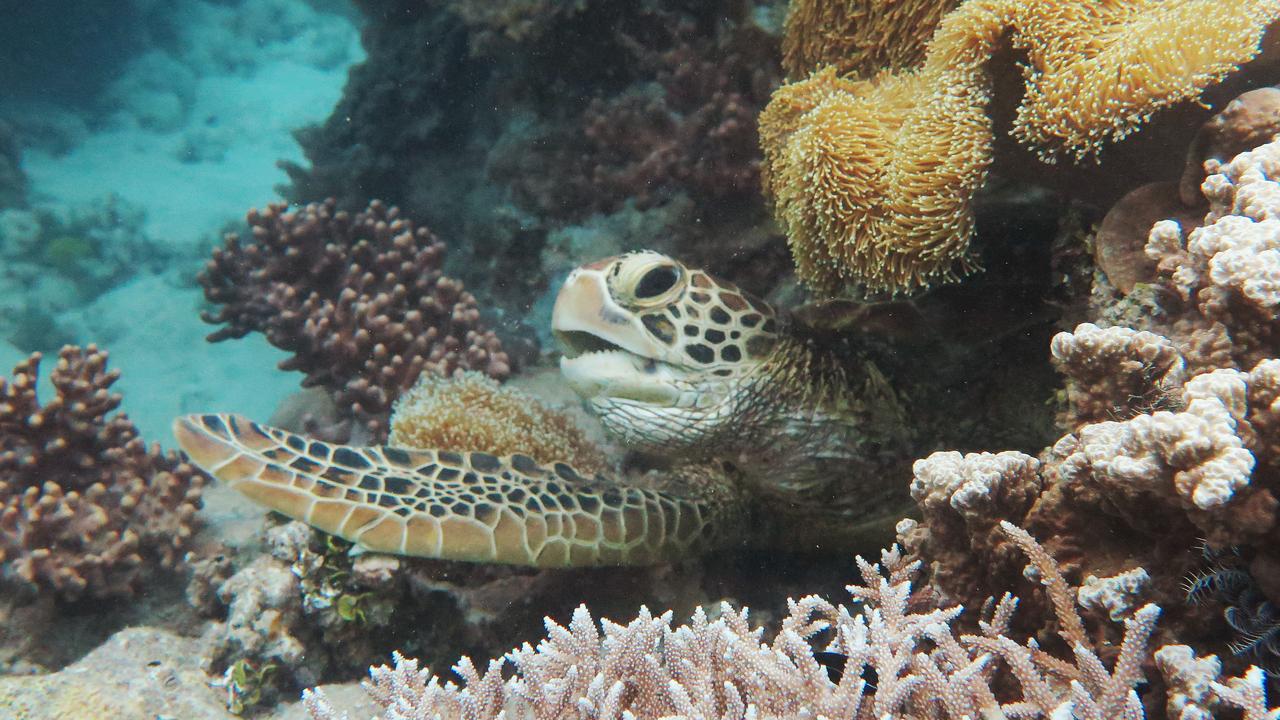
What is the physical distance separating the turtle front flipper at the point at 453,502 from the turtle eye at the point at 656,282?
68 cm

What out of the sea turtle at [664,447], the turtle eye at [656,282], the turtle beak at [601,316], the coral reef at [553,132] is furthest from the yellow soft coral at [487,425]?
the coral reef at [553,132]

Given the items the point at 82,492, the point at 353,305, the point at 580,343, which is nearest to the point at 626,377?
the point at 580,343

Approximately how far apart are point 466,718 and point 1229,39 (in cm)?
204

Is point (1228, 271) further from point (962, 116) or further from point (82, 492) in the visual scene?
point (82, 492)

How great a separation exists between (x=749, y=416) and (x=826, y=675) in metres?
1.24

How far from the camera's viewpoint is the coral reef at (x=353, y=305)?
3354 millimetres

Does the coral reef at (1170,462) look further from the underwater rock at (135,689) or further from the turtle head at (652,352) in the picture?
the underwater rock at (135,689)

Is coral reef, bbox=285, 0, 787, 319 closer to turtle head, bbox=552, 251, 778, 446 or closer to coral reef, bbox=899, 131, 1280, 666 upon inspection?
turtle head, bbox=552, 251, 778, 446

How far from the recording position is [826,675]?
3.62 feet

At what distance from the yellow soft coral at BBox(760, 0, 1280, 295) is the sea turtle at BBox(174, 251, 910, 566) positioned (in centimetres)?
44

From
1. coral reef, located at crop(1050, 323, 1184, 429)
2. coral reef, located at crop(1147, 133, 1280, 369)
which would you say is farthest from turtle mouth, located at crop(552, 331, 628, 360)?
coral reef, located at crop(1147, 133, 1280, 369)

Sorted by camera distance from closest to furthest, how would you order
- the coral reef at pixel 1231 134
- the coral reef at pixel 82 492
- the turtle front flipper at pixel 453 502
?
the coral reef at pixel 1231 134, the turtle front flipper at pixel 453 502, the coral reef at pixel 82 492

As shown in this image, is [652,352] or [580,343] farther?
[580,343]

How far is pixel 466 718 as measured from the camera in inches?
51.7
